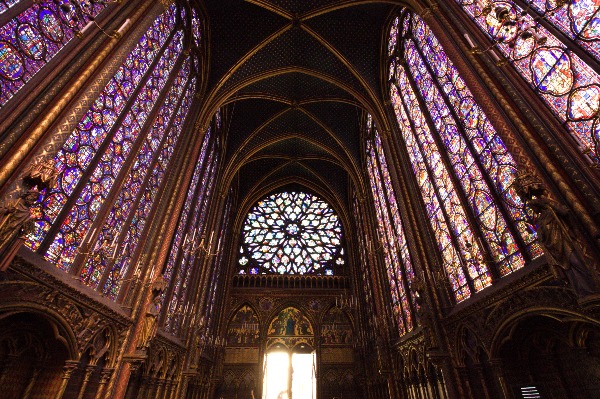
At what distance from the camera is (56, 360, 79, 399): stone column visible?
5.61 metres

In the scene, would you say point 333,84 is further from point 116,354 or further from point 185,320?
point 116,354

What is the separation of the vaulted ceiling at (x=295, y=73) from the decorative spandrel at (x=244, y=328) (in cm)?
842

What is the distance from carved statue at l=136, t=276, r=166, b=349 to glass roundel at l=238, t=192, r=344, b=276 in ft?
40.6

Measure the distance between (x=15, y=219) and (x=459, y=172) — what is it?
28.7 ft

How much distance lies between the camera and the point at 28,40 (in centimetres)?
510

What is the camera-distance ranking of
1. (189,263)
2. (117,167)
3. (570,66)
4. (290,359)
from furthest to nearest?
(290,359) → (189,263) → (117,167) → (570,66)

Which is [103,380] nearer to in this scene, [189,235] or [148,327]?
[148,327]

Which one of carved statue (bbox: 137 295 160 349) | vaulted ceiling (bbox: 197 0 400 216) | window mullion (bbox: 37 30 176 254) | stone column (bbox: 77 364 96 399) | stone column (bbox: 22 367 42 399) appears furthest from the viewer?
vaulted ceiling (bbox: 197 0 400 216)

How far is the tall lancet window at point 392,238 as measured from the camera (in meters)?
11.4

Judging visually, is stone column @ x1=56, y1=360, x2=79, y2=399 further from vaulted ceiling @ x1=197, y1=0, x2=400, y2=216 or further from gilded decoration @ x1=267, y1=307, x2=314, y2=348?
gilded decoration @ x1=267, y1=307, x2=314, y2=348

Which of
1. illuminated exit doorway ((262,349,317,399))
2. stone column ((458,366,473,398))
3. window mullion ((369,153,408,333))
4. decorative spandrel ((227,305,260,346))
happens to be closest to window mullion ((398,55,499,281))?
stone column ((458,366,473,398))

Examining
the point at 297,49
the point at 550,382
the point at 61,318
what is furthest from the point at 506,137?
the point at 297,49

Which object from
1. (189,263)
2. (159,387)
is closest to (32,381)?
(159,387)

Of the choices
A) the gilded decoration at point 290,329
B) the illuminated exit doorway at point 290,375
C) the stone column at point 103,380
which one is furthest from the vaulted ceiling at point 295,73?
the illuminated exit doorway at point 290,375
